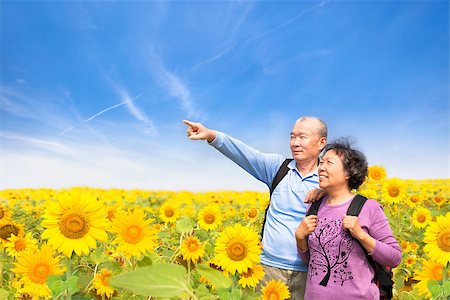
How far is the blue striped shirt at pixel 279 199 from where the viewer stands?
3.42 metres

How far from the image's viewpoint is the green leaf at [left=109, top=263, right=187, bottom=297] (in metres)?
1.02

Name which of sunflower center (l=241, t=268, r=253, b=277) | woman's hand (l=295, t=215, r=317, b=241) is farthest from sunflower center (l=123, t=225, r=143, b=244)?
woman's hand (l=295, t=215, r=317, b=241)

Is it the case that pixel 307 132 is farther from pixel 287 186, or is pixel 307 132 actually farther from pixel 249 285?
pixel 249 285

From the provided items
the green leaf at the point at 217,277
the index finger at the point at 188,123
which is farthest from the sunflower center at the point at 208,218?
the green leaf at the point at 217,277

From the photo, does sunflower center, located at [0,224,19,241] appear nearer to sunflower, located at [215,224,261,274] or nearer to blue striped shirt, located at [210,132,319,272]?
blue striped shirt, located at [210,132,319,272]

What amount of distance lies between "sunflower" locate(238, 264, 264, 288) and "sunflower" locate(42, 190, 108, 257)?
2.06 feet

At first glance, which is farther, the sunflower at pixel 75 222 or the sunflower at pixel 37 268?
the sunflower at pixel 37 268

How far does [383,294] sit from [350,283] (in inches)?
10.2

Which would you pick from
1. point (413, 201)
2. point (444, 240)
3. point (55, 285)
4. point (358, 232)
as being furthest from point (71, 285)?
point (413, 201)

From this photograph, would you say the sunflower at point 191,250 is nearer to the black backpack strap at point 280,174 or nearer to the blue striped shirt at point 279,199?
the blue striped shirt at point 279,199

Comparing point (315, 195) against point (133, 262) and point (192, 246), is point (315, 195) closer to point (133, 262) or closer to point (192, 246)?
point (192, 246)

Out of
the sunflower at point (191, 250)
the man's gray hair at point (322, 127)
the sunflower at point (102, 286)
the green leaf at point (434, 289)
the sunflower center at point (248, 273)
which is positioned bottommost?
the sunflower at point (102, 286)

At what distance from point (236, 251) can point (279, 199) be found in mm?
1350

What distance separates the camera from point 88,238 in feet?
6.38
